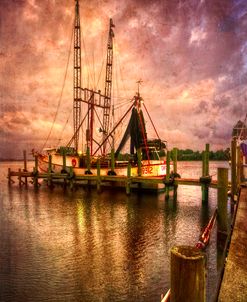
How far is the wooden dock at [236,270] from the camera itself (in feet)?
12.4

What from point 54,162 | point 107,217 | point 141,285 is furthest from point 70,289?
point 54,162

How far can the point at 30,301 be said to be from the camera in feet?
25.6

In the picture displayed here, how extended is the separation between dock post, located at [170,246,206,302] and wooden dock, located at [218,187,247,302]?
1.17 m

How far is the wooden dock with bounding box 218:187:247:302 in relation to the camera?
378cm

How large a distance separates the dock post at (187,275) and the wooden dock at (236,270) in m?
1.17

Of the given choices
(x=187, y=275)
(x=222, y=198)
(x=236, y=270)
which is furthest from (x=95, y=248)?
(x=187, y=275)

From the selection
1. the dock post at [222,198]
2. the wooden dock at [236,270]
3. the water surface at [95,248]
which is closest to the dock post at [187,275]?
the wooden dock at [236,270]

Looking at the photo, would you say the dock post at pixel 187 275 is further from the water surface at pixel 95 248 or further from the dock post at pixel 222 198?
the dock post at pixel 222 198

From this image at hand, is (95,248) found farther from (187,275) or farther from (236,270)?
(187,275)

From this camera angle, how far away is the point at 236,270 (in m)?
4.54

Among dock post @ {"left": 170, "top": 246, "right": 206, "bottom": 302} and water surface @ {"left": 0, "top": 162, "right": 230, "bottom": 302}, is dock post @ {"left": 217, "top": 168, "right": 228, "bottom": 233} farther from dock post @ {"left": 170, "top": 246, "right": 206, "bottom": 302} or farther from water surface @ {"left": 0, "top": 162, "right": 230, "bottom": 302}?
dock post @ {"left": 170, "top": 246, "right": 206, "bottom": 302}

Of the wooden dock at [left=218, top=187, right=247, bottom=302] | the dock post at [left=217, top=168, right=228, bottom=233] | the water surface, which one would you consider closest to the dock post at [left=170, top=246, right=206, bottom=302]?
the wooden dock at [left=218, top=187, right=247, bottom=302]

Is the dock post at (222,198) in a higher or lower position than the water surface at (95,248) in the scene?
higher

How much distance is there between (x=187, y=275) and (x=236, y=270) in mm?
2328
